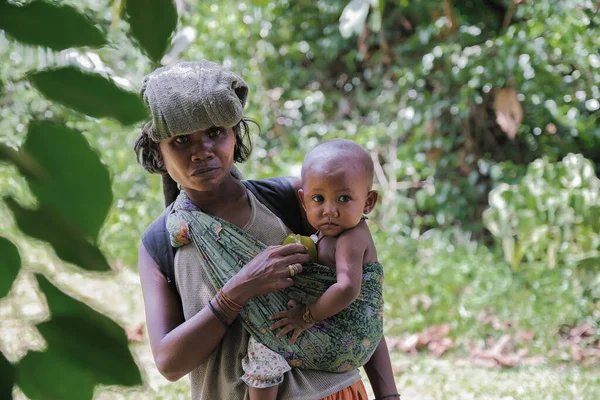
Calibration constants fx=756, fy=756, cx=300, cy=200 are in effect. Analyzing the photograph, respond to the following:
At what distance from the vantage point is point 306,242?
4.89 ft

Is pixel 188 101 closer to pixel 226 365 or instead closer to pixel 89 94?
pixel 226 365

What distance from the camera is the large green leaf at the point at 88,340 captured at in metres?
0.45

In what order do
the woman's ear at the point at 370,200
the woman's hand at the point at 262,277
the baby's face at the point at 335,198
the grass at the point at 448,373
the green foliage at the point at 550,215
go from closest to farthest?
1. the woman's hand at the point at 262,277
2. the baby's face at the point at 335,198
3. the woman's ear at the point at 370,200
4. the grass at the point at 448,373
5. the green foliage at the point at 550,215

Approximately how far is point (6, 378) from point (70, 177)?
0.13m

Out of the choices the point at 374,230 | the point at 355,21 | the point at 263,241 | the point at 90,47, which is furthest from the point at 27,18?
the point at 374,230

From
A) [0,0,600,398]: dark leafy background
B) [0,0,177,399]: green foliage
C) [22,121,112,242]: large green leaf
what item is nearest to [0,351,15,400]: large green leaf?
[0,0,177,399]: green foliage

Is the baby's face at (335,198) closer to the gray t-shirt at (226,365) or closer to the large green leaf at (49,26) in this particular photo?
the gray t-shirt at (226,365)

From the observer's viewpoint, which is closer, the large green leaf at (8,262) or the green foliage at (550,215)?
the large green leaf at (8,262)

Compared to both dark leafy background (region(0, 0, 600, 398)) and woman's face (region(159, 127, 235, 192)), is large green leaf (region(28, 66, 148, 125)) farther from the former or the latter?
dark leafy background (region(0, 0, 600, 398))

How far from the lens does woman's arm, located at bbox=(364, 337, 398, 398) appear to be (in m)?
1.63

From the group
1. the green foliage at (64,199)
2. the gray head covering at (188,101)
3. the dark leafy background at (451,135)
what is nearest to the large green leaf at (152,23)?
the green foliage at (64,199)

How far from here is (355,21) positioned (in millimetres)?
2871

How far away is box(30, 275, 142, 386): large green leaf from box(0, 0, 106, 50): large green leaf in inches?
5.7

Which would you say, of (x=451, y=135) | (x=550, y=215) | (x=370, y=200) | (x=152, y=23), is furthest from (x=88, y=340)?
(x=451, y=135)
